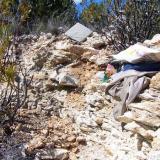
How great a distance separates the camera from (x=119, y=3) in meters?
7.87

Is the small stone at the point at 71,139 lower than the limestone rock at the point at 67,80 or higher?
lower

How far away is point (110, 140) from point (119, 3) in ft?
11.4

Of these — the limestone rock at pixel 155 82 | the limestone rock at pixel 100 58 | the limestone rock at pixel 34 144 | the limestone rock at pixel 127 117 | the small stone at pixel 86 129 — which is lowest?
the limestone rock at pixel 34 144

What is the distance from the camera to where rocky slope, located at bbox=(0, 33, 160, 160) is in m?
4.57

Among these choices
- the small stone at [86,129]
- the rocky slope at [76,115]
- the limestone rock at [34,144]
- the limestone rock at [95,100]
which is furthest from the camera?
the limestone rock at [95,100]

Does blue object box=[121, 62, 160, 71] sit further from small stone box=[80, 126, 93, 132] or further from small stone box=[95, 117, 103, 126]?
small stone box=[80, 126, 93, 132]

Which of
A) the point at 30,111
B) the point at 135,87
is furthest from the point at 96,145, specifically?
the point at 30,111

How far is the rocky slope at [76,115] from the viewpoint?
4570 mm

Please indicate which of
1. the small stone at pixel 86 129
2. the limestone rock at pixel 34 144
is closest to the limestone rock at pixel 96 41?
the small stone at pixel 86 129

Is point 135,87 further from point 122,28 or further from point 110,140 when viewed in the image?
point 122,28

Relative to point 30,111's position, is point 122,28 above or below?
above

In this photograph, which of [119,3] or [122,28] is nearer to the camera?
[122,28]

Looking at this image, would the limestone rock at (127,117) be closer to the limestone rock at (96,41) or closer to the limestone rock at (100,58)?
the limestone rock at (100,58)

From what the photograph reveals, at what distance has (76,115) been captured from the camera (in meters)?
5.79
